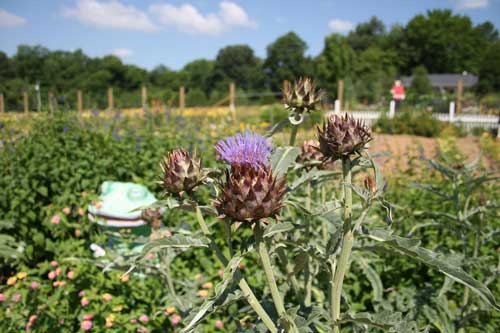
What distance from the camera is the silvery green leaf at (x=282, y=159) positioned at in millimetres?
1182

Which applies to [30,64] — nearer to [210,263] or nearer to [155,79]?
[155,79]

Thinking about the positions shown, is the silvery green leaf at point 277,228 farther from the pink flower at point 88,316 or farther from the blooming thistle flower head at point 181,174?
the pink flower at point 88,316

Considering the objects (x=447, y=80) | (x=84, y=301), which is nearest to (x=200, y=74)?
(x=447, y=80)

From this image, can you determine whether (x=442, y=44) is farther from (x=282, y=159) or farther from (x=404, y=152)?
(x=282, y=159)

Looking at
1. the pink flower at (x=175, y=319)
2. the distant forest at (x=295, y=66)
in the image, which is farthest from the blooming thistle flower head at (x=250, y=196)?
the distant forest at (x=295, y=66)

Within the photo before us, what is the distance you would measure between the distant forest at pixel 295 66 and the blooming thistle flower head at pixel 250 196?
18.3 m

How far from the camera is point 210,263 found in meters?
2.68

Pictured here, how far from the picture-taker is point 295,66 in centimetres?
5031

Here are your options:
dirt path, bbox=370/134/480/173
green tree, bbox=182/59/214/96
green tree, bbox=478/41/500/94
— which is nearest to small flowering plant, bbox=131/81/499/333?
dirt path, bbox=370/134/480/173

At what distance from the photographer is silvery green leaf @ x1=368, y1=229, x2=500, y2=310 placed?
0.93 metres

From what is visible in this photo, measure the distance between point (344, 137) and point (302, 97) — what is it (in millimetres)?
455

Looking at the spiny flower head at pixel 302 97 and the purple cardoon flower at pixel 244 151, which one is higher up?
the spiny flower head at pixel 302 97

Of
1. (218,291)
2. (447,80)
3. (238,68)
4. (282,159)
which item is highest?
(238,68)

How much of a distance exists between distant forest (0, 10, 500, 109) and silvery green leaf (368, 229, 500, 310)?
60.6 feet
